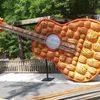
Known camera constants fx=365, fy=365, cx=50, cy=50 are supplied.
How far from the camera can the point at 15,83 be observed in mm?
19531

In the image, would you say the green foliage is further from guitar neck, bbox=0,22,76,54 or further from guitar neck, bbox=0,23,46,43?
guitar neck, bbox=0,22,76,54

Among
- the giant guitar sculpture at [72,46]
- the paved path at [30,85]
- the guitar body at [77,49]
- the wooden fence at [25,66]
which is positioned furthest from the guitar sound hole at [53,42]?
the wooden fence at [25,66]

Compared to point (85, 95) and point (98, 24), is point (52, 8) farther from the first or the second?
point (85, 95)

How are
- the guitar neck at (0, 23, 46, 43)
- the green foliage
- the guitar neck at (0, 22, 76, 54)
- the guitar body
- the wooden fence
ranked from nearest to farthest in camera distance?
the guitar body, the guitar neck at (0, 22, 76, 54), the guitar neck at (0, 23, 46, 43), the wooden fence, the green foliage

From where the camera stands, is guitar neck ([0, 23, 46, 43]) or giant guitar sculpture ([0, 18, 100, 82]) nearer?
giant guitar sculpture ([0, 18, 100, 82])

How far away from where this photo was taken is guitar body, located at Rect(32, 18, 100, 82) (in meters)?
17.4

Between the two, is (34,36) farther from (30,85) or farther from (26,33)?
(30,85)

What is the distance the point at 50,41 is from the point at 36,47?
1142mm

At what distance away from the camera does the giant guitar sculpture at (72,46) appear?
17464mm

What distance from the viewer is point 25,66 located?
2192cm

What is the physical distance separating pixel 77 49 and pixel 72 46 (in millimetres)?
304

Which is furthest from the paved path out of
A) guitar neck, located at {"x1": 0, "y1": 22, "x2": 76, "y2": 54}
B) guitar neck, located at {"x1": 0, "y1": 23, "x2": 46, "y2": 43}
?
guitar neck, located at {"x1": 0, "y1": 23, "x2": 46, "y2": 43}

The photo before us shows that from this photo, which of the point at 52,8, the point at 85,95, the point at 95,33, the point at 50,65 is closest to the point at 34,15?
the point at 52,8

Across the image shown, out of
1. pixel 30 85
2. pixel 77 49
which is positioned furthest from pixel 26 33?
pixel 77 49
